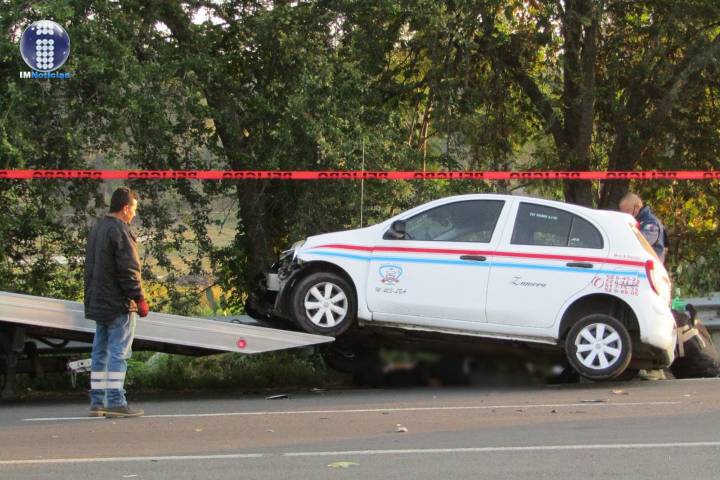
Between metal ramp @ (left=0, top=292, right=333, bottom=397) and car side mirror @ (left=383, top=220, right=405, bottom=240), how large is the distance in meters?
1.13

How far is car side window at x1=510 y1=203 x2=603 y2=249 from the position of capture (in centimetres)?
1054

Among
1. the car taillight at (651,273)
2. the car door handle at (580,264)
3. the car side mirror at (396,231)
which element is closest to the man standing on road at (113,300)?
the car side mirror at (396,231)

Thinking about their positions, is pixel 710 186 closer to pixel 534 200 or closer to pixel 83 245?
pixel 534 200

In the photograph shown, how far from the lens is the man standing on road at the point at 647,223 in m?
11.7

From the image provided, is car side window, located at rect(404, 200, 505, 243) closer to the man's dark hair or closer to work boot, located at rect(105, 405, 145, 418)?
the man's dark hair

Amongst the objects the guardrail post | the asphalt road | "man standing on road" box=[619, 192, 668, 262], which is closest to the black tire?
the asphalt road

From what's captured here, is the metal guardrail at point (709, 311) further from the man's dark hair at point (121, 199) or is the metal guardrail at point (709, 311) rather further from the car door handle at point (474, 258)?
the man's dark hair at point (121, 199)

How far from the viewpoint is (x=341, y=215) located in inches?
549

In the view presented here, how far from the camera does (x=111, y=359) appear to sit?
30.5 feet

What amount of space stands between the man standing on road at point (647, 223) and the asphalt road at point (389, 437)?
164cm

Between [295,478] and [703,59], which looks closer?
[295,478]

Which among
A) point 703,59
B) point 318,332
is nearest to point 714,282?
point 703,59

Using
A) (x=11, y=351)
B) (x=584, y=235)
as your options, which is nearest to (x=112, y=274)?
(x=11, y=351)

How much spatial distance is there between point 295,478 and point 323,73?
784cm
